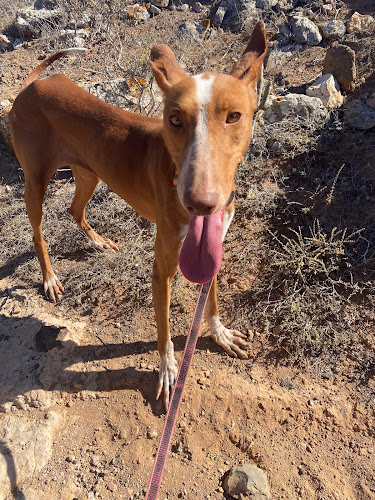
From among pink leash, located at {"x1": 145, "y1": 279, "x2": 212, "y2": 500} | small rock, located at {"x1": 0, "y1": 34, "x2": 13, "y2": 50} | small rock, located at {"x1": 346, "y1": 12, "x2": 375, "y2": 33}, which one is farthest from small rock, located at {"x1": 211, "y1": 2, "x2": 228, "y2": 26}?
pink leash, located at {"x1": 145, "y1": 279, "x2": 212, "y2": 500}

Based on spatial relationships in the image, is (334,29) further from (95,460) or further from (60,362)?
(95,460)

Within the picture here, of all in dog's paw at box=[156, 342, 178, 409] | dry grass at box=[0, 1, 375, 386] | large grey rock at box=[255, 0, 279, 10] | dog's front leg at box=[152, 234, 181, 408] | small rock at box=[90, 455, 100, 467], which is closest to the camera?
dog's front leg at box=[152, 234, 181, 408]

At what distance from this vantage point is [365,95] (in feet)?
16.4

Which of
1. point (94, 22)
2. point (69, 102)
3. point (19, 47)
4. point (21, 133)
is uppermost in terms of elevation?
point (94, 22)

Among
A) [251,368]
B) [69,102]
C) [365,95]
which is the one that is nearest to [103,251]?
[69,102]

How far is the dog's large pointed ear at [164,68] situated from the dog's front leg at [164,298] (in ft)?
3.36

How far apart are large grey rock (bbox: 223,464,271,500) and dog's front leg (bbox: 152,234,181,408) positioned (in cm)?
70

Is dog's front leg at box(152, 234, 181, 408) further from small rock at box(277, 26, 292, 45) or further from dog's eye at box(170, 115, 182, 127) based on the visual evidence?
small rock at box(277, 26, 292, 45)

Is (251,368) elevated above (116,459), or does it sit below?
above

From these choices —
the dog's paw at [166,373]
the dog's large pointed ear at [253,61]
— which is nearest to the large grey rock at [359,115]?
the dog's large pointed ear at [253,61]

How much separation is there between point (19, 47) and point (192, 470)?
8193mm

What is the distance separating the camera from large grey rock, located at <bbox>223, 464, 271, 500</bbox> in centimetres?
246

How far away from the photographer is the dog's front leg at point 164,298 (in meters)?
2.60

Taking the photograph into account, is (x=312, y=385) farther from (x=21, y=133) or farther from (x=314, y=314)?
(x=21, y=133)
